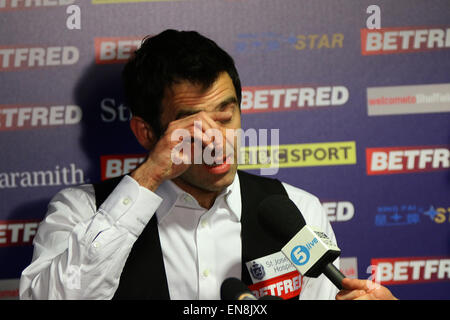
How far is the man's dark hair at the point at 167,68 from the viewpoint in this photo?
1.36m

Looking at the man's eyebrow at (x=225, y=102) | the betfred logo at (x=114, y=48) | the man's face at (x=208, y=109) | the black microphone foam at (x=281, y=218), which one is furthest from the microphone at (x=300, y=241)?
the betfred logo at (x=114, y=48)

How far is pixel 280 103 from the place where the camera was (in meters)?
1.75

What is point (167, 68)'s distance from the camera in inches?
54.5

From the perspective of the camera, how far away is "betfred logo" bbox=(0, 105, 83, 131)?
5.58ft

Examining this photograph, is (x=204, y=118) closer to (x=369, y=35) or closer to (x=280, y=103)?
(x=280, y=103)

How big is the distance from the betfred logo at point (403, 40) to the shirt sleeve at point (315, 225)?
2.09ft

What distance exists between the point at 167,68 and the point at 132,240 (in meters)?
0.53

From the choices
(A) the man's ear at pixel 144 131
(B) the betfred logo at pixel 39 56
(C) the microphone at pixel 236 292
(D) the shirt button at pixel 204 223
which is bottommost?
(C) the microphone at pixel 236 292

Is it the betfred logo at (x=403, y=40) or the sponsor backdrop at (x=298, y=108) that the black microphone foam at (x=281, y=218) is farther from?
the betfred logo at (x=403, y=40)

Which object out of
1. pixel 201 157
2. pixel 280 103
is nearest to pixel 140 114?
pixel 201 157

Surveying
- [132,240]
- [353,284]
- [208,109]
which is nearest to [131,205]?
[132,240]

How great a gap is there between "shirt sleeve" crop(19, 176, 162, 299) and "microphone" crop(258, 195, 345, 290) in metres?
0.32

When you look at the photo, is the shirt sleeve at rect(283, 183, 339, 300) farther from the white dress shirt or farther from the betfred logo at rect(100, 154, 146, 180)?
the betfred logo at rect(100, 154, 146, 180)

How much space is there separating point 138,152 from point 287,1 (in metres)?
0.81
